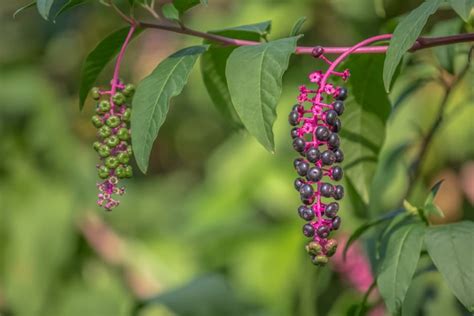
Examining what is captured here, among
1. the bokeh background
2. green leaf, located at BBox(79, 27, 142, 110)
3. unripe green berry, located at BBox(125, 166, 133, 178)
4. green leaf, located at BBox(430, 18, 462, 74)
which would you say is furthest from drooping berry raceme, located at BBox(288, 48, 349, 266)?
the bokeh background

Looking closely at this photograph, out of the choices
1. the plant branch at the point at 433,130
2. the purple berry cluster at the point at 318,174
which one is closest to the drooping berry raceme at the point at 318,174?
the purple berry cluster at the point at 318,174

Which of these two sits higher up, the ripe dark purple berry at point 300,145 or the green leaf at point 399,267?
the ripe dark purple berry at point 300,145

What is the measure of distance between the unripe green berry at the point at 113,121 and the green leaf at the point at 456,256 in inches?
19.7

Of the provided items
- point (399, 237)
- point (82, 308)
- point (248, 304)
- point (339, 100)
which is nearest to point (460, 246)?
point (399, 237)

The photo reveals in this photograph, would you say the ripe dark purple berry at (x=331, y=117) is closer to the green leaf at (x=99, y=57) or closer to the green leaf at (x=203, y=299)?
the green leaf at (x=99, y=57)

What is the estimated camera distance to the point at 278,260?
3615 mm

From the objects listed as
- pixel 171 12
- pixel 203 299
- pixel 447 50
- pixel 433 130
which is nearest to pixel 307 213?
pixel 171 12

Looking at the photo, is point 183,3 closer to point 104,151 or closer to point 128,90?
point 128,90

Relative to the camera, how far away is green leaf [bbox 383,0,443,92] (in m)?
1.23

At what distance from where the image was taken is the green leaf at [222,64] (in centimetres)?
155

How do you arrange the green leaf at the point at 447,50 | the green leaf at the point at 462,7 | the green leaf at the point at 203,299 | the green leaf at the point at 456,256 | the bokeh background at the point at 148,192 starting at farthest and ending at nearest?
the bokeh background at the point at 148,192 < the green leaf at the point at 203,299 < the green leaf at the point at 447,50 < the green leaf at the point at 456,256 < the green leaf at the point at 462,7

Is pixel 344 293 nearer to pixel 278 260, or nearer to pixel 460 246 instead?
pixel 278 260

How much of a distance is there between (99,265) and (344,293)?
1683 mm

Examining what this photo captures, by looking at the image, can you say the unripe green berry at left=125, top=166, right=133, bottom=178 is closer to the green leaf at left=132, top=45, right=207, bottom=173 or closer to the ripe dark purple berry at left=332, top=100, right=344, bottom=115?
the green leaf at left=132, top=45, right=207, bottom=173
